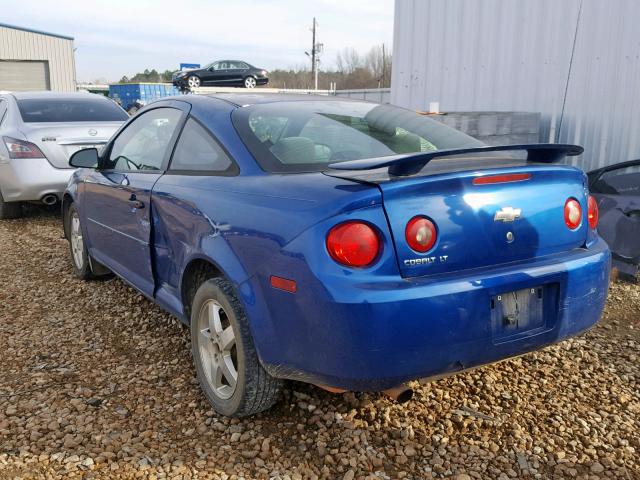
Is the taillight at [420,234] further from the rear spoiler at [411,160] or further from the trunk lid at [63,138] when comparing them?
the trunk lid at [63,138]

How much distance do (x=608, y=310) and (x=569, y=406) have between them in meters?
1.65

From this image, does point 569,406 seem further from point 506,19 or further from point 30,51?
point 30,51

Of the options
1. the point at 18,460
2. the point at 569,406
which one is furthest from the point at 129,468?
the point at 569,406

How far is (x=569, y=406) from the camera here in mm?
2965

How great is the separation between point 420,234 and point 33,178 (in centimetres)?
604

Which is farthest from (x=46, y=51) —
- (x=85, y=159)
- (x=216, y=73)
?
(x=85, y=159)

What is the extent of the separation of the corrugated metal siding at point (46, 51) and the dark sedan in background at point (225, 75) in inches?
262

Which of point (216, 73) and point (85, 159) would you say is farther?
point (216, 73)

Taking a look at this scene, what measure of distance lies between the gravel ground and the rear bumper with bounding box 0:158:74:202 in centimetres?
353

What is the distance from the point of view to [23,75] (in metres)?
31.5

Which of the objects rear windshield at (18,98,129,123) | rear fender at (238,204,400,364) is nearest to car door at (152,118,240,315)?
rear fender at (238,204,400,364)

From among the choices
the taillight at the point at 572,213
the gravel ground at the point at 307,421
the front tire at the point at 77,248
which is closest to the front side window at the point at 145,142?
the front tire at the point at 77,248

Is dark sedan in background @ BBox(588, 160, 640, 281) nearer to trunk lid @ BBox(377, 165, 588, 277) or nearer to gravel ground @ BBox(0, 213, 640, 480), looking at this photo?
gravel ground @ BBox(0, 213, 640, 480)

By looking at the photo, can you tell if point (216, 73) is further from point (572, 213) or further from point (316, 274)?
point (316, 274)
